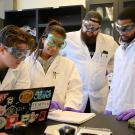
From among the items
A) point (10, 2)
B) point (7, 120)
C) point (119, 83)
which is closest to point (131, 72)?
point (119, 83)

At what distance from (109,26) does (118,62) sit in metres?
1.41

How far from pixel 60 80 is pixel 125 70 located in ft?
1.74

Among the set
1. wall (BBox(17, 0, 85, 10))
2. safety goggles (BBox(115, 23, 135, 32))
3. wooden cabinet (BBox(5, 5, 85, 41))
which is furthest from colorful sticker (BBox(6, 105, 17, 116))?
wall (BBox(17, 0, 85, 10))

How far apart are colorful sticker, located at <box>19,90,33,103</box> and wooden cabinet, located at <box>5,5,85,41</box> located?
2.50 metres

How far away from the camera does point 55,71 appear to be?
1854 mm

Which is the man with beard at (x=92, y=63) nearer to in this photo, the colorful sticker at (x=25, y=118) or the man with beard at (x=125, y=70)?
the man with beard at (x=125, y=70)

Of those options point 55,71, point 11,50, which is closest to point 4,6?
point 55,71

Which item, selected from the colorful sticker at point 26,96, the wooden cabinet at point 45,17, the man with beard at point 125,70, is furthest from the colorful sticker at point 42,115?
the wooden cabinet at point 45,17

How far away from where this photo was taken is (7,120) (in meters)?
1.17

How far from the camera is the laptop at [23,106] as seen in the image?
1.14 m

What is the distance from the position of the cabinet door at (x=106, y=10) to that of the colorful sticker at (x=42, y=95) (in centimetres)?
226

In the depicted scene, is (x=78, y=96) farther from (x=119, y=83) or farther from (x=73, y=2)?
(x=73, y=2)

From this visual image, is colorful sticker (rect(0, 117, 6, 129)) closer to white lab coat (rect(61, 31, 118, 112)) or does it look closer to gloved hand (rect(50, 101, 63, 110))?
gloved hand (rect(50, 101, 63, 110))

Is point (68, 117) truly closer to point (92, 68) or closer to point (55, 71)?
point (55, 71)
